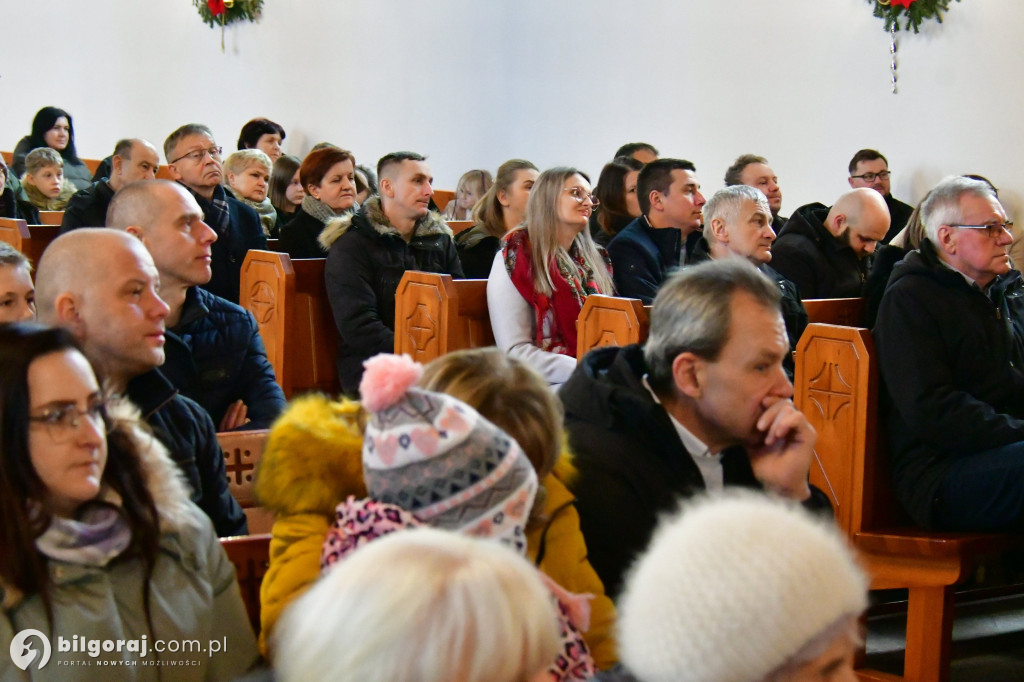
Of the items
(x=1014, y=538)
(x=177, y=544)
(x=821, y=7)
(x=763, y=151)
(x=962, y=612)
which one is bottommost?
(x=962, y=612)

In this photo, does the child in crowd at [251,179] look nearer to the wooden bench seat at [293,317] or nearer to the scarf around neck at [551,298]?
the wooden bench seat at [293,317]

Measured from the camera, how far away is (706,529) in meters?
1.11

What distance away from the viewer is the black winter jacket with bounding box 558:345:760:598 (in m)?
2.03

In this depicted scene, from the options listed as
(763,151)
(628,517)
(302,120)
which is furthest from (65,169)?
(628,517)

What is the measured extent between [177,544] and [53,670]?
242 mm

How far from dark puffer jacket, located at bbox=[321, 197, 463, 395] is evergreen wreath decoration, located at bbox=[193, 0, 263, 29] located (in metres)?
6.99

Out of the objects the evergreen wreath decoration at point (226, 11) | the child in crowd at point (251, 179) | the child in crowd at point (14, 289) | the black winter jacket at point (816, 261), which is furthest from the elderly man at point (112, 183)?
the evergreen wreath decoration at point (226, 11)

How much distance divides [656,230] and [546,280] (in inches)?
35.9

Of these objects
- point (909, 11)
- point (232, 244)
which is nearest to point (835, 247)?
point (909, 11)

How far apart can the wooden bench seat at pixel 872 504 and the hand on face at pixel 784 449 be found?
1.05 meters

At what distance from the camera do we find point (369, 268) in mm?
4926

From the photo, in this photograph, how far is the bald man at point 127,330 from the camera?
2305 millimetres

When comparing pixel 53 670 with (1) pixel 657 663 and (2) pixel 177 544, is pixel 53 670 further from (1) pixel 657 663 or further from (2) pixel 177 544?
(1) pixel 657 663

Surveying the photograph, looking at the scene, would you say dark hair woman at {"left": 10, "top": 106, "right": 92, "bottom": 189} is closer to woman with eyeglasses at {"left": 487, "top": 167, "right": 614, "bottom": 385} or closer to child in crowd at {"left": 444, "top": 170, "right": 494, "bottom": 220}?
child in crowd at {"left": 444, "top": 170, "right": 494, "bottom": 220}
